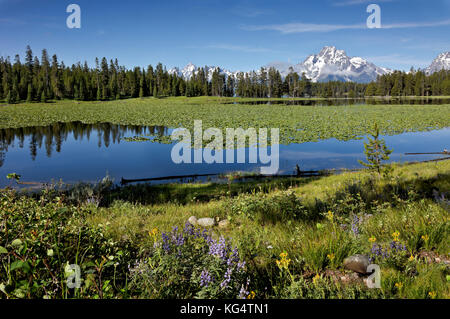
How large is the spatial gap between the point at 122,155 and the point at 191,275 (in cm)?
1822

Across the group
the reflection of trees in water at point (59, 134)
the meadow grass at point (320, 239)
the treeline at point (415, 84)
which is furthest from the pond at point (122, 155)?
the treeline at point (415, 84)

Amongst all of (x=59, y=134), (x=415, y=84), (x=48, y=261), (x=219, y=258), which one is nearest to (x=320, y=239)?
(x=219, y=258)

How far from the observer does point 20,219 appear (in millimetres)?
3510

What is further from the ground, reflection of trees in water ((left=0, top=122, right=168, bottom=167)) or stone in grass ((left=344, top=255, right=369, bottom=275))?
reflection of trees in water ((left=0, top=122, right=168, bottom=167))

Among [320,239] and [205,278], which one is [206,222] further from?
[205,278]

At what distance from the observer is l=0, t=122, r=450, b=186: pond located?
15.6m

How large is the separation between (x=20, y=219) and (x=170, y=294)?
2239 millimetres

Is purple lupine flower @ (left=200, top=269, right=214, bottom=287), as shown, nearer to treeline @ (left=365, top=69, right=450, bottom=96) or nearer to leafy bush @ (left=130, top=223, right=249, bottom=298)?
leafy bush @ (left=130, top=223, right=249, bottom=298)

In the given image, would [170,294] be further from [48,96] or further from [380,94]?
Answer: [380,94]

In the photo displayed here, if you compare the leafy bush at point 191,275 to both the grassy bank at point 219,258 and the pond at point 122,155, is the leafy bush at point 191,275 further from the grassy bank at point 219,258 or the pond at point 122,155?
the pond at point 122,155

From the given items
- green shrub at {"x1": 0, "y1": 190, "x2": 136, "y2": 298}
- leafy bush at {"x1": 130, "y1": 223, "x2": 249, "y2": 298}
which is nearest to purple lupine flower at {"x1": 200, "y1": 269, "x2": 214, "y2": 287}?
leafy bush at {"x1": 130, "y1": 223, "x2": 249, "y2": 298}

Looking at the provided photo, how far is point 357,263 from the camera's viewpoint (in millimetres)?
3297

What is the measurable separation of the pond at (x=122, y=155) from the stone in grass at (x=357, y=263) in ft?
38.9

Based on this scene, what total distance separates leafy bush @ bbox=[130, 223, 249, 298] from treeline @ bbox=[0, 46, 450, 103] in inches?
3419
